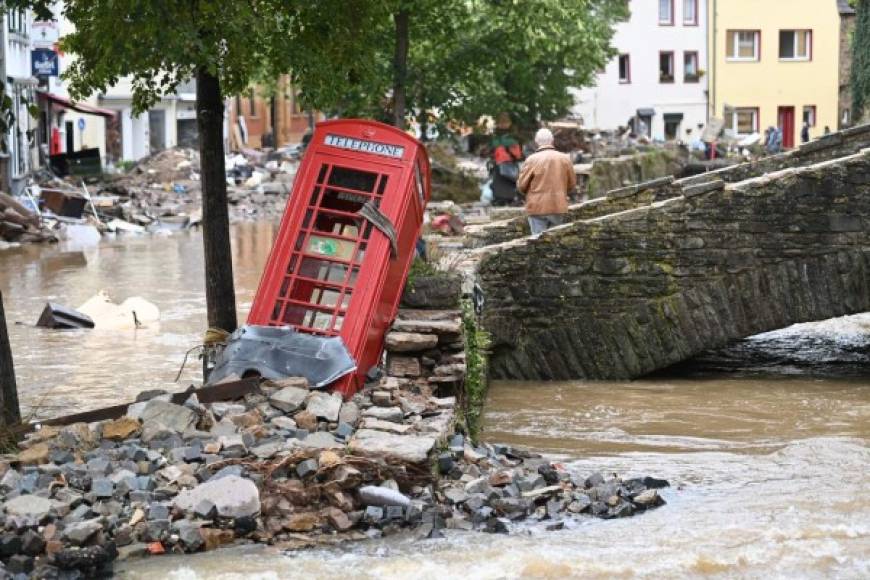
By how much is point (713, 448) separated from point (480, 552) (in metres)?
4.28

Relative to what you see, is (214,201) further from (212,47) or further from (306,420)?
(306,420)

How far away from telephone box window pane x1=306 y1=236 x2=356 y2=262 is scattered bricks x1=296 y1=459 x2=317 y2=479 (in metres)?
2.30

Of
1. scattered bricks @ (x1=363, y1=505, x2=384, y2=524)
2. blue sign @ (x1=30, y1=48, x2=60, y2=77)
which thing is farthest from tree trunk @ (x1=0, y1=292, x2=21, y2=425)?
blue sign @ (x1=30, y1=48, x2=60, y2=77)

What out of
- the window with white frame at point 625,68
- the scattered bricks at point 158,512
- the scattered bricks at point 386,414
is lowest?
the scattered bricks at point 158,512

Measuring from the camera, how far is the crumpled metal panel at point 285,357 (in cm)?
1007

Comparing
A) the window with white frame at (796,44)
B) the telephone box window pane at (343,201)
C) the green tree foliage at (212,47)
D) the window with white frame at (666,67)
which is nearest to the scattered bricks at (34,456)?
the telephone box window pane at (343,201)

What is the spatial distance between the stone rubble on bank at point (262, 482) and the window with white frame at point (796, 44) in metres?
64.2

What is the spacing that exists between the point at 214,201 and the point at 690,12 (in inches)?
2414

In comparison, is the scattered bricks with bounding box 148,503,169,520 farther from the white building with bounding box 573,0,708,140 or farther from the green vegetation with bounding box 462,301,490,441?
the white building with bounding box 573,0,708,140

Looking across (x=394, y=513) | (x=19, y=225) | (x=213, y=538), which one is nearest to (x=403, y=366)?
(x=394, y=513)

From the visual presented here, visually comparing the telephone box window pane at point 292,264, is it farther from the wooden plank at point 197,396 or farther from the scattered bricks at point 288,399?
the scattered bricks at point 288,399

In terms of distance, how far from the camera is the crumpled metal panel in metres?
10.1

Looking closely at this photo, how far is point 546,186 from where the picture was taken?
17.2 metres

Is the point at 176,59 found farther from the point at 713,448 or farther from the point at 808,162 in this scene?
the point at 808,162
